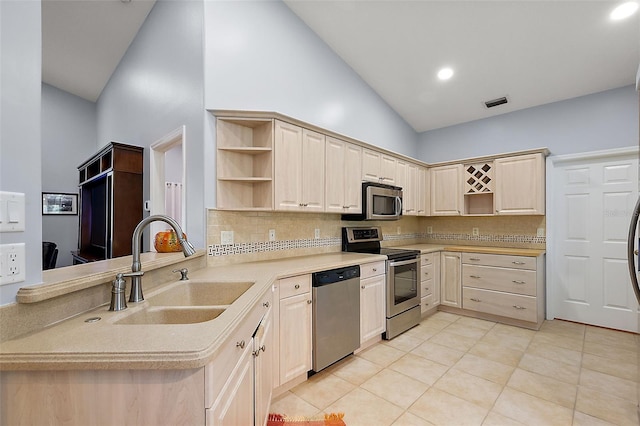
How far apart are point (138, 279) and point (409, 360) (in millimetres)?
2369

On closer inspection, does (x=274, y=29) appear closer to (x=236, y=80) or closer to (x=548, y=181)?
(x=236, y=80)

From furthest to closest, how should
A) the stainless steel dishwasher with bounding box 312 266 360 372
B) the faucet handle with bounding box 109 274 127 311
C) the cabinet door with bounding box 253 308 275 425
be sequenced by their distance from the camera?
1. the stainless steel dishwasher with bounding box 312 266 360 372
2. the cabinet door with bounding box 253 308 275 425
3. the faucet handle with bounding box 109 274 127 311

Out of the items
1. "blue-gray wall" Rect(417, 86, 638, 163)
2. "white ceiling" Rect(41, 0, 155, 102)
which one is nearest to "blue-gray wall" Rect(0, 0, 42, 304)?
"white ceiling" Rect(41, 0, 155, 102)

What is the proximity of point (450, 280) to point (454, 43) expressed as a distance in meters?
2.93

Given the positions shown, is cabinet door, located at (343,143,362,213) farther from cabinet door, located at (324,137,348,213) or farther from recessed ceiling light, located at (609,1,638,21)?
Answer: recessed ceiling light, located at (609,1,638,21)

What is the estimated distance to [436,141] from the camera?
15.8ft

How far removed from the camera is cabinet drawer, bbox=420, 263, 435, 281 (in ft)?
12.2

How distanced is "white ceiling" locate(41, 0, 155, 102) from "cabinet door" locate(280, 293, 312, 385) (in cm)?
376

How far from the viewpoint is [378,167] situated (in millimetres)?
3615

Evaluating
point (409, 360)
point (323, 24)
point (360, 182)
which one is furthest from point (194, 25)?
point (409, 360)

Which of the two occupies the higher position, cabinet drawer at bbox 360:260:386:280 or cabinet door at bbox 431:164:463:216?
cabinet door at bbox 431:164:463:216

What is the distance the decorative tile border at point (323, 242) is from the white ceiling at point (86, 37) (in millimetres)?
3091

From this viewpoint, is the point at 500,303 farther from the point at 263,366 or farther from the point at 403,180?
the point at 263,366

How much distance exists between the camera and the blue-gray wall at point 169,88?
243 cm
